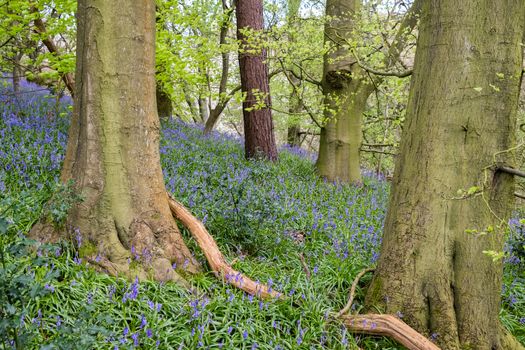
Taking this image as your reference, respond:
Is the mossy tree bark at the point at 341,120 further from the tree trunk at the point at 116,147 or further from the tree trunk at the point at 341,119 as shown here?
the tree trunk at the point at 116,147

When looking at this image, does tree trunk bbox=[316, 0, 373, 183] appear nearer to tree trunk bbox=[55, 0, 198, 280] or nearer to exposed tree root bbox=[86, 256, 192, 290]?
tree trunk bbox=[55, 0, 198, 280]

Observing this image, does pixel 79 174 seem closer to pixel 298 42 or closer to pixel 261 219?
pixel 261 219

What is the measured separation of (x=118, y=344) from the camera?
99.2 inches

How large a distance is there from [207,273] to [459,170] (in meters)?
2.19

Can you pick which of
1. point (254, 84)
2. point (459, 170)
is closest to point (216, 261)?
point (459, 170)

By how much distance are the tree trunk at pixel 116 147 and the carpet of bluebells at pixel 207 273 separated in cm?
22

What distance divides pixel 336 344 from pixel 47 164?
395 centimetres

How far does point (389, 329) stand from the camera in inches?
122

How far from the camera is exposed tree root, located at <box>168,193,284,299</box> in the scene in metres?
3.38

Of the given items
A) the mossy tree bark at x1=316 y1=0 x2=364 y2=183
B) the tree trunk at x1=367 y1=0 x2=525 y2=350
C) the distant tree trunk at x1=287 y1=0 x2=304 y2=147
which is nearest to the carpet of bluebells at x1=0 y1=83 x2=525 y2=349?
the tree trunk at x1=367 y1=0 x2=525 y2=350

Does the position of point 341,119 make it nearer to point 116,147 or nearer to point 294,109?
point 116,147

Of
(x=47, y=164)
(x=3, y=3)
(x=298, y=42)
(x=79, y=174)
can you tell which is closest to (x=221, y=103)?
(x=298, y=42)

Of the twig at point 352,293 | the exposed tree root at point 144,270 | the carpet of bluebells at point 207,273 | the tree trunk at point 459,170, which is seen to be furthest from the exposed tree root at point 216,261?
the tree trunk at point 459,170

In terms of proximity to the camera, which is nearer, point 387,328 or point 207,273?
point 387,328
